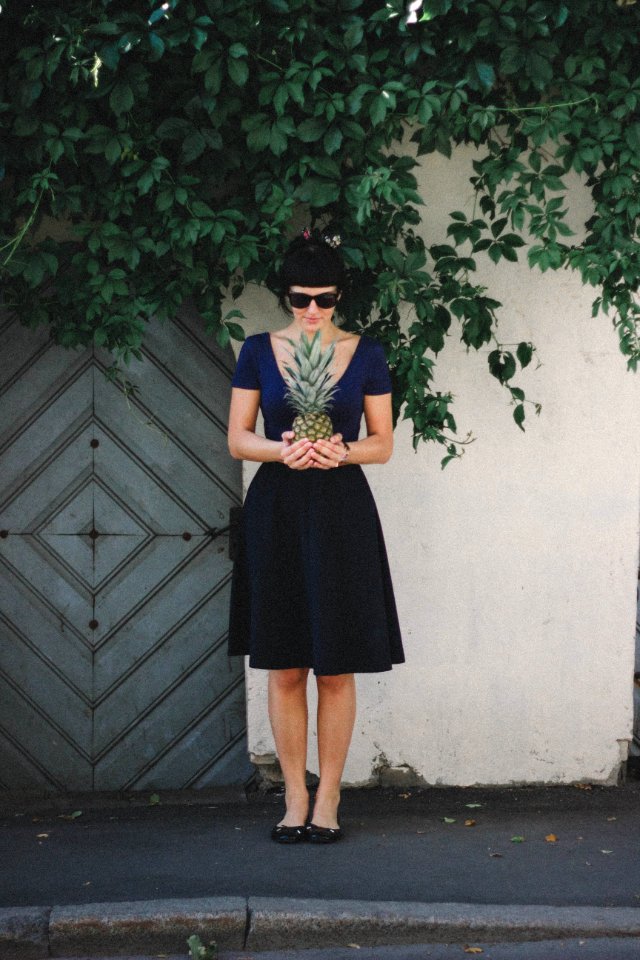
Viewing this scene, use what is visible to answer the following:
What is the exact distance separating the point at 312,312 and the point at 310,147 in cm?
73

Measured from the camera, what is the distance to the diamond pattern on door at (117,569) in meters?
5.80

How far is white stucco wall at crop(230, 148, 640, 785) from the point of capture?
553 cm

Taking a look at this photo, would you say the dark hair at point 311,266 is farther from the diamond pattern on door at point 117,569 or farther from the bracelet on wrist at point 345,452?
the diamond pattern on door at point 117,569

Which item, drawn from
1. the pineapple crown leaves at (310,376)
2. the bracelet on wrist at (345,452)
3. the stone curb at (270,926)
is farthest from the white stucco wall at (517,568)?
the stone curb at (270,926)

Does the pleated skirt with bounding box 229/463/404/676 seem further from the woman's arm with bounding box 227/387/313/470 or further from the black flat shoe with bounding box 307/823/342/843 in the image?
the black flat shoe with bounding box 307/823/342/843

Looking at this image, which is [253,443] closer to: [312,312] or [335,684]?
[312,312]

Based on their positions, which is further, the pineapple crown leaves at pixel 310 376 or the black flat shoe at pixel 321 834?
the black flat shoe at pixel 321 834

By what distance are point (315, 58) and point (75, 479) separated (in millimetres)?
2212

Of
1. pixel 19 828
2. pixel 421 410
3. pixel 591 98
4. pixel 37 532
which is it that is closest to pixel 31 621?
pixel 37 532

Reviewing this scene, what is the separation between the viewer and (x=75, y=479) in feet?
19.1

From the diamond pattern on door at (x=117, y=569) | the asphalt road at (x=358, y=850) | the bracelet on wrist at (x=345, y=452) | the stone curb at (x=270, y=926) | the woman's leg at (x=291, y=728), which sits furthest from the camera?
the diamond pattern on door at (x=117, y=569)

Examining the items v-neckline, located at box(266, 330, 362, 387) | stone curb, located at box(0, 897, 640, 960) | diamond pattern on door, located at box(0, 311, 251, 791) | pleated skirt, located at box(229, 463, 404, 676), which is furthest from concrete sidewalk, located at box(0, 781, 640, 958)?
v-neckline, located at box(266, 330, 362, 387)

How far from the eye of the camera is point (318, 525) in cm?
470

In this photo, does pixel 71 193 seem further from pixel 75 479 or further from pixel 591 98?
pixel 591 98
